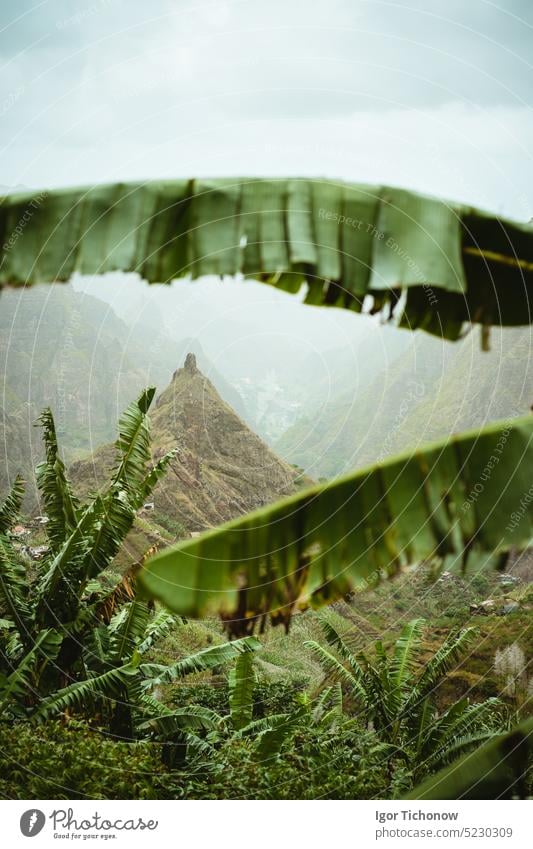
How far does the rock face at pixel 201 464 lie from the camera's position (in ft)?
68.7

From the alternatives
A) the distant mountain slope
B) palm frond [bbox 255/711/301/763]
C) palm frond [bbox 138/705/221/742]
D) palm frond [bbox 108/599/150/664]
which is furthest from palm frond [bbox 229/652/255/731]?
the distant mountain slope

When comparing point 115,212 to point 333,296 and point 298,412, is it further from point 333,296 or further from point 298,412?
point 298,412

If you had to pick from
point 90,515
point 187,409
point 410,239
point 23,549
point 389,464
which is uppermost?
point 187,409

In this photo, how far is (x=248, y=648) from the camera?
184 inches

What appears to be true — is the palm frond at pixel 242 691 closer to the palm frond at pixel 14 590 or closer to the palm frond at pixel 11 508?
the palm frond at pixel 14 590

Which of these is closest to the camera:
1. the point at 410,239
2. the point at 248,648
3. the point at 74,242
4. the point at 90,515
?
the point at 410,239

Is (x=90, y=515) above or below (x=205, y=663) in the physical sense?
above

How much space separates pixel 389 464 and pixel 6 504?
440cm

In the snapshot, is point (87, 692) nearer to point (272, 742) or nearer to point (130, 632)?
point (130, 632)

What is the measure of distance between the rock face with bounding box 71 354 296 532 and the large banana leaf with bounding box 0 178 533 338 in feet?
57.9

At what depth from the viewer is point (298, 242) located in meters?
1.86

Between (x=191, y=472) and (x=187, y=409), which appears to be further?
(x=187, y=409)
